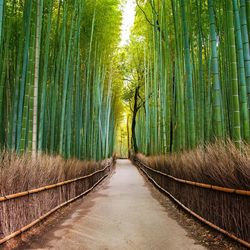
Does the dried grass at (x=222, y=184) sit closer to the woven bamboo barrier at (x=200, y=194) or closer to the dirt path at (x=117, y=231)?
the woven bamboo barrier at (x=200, y=194)

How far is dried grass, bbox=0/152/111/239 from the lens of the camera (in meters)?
2.93

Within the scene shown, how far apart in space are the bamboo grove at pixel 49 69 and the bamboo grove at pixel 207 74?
1948mm

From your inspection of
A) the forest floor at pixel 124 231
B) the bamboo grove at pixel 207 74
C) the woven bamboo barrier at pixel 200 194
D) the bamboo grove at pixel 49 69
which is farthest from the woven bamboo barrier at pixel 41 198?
the bamboo grove at pixel 207 74

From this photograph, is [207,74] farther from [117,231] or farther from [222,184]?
[117,231]

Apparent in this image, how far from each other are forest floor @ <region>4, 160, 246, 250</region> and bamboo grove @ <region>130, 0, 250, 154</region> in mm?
1099

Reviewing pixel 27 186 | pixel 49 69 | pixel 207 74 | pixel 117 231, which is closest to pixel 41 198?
pixel 27 186

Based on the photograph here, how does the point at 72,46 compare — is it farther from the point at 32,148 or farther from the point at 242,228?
the point at 242,228

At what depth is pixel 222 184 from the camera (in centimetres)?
311

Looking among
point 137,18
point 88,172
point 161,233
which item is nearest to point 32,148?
point 161,233

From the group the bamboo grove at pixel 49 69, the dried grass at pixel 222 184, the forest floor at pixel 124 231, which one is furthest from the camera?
the bamboo grove at pixel 49 69

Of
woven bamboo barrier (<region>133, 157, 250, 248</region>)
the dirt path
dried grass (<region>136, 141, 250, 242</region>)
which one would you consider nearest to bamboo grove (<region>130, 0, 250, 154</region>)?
dried grass (<region>136, 141, 250, 242</region>)

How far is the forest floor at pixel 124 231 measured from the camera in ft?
10.0

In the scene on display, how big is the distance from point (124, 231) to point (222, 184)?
1256mm

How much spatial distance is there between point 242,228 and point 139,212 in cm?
238
